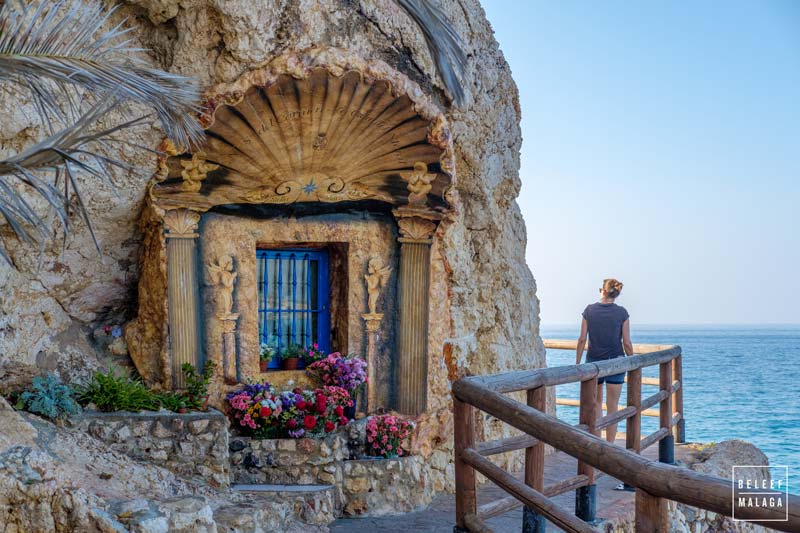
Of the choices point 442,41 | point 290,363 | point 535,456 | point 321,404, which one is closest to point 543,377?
point 535,456

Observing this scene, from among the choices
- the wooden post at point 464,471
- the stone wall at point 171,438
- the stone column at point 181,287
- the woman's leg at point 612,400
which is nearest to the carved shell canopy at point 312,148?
the stone column at point 181,287

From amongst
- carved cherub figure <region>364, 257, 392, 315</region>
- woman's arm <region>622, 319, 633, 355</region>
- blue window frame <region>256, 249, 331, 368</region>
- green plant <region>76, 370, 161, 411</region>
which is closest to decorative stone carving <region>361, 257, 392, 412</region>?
carved cherub figure <region>364, 257, 392, 315</region>

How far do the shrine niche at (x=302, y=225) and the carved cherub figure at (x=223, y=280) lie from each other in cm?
1

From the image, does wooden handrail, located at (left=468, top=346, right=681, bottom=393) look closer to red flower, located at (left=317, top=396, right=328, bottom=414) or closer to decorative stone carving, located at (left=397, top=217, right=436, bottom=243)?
red flower, located at (left=317, top=396, right=328, bottom=414)

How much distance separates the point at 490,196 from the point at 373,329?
6.51 feet

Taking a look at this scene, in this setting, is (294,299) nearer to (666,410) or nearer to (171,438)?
(171,438)

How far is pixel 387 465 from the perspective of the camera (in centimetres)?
700

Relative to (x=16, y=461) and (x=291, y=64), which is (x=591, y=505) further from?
(x=291, y=64)

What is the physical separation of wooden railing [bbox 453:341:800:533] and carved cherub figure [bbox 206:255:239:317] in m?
3.45

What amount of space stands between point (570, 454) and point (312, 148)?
428cm

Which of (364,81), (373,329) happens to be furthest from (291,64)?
(373,329)

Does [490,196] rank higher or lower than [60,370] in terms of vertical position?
higher

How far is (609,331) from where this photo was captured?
674 centimetres

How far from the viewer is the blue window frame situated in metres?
8.23
